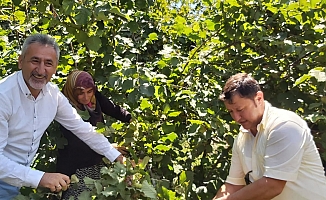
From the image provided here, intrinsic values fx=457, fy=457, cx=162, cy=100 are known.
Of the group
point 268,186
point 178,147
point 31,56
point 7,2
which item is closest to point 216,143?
point 178,147

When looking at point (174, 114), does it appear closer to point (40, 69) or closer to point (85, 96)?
point (85, 96)

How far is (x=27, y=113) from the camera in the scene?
7.48 feet

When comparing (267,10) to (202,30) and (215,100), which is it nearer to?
(202,30)

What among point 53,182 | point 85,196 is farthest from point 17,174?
point 85,196

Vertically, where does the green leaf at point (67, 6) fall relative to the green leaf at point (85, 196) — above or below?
above

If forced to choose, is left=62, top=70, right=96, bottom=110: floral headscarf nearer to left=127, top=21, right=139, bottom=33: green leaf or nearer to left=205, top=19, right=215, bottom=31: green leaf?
left=127, top=21, right=139, bottom=33: green leaf

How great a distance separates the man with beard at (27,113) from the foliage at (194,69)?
0.43 m

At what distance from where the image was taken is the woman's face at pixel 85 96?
2.82 m

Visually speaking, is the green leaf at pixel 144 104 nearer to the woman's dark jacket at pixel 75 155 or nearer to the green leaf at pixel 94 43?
the woman's dark jacket at pixel 75 155

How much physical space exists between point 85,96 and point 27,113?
0.59 metres

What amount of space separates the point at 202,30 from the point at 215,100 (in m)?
0.54

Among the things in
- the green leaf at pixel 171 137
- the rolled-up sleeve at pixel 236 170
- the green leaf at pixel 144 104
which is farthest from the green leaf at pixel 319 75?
the green leaf at pixel 144 104

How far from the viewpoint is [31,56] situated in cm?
228

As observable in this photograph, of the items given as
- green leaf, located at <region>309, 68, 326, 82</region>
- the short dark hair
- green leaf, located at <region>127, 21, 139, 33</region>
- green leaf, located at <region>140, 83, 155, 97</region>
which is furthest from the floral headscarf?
green leaf, located at <region>309, 68, 326, 82</region>
